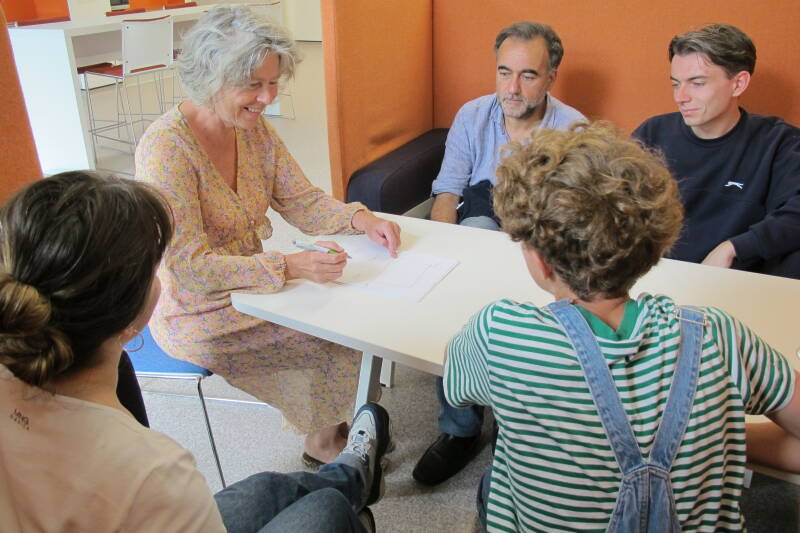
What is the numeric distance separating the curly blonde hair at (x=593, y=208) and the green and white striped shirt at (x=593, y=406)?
0.07 m

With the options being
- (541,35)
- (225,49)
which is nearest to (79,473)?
(225,49)

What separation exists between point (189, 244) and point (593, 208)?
97 cm

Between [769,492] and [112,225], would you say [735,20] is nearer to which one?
[769,492]

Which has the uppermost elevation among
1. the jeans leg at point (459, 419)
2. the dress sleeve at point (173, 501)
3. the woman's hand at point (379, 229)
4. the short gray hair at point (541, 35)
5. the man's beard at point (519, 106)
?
the short gray hair at point (541, 35)

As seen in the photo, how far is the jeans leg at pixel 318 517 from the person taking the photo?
1.10 m

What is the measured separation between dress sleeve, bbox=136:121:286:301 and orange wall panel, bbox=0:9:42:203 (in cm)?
26

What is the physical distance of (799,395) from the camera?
3.16ft

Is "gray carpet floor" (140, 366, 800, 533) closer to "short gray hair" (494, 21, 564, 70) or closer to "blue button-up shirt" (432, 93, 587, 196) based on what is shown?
"blue button-up shirt" (432, 93, 587, 196)

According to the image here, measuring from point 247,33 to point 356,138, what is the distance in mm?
958

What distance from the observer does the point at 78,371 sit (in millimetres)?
840

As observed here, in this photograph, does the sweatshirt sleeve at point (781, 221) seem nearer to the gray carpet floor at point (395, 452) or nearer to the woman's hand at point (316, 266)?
the gray carpet floor at point (395, 452)

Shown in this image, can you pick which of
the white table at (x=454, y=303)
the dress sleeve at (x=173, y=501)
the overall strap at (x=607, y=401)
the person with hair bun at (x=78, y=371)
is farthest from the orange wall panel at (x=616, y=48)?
the dress sleeve at (x=173, y=501)

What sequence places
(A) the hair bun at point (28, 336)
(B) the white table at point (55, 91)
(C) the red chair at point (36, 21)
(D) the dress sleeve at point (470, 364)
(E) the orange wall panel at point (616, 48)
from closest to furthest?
(A) the hair bun at point (28, 336) → (D) the dress sleeve at point (470, 364) → (E) the orange wall panel at point (616, 48) → (B) the white table at point (55, 91) → (C) the red chair at point (36, 21)

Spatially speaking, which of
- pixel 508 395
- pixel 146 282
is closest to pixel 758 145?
pixel 508 395
